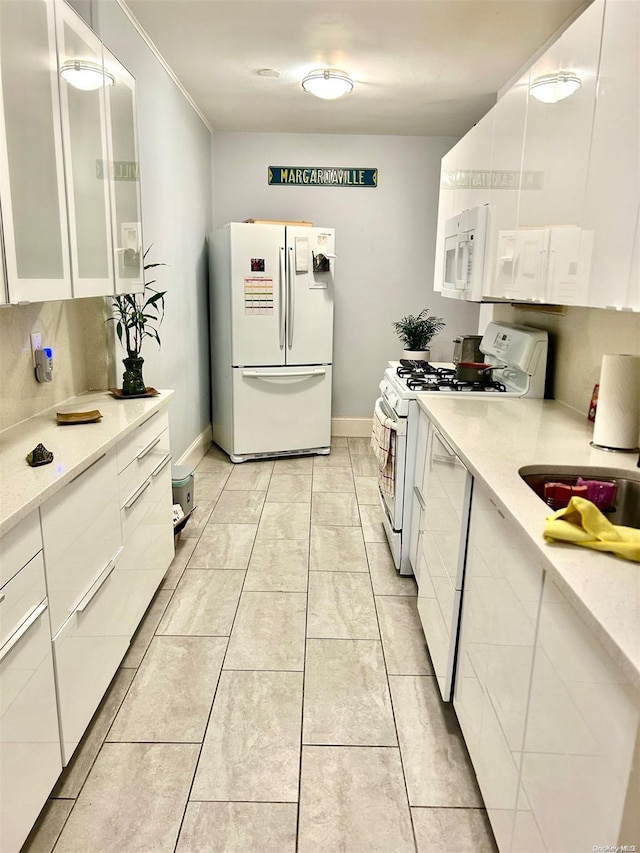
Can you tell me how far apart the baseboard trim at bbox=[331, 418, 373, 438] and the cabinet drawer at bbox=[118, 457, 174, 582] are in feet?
9.42

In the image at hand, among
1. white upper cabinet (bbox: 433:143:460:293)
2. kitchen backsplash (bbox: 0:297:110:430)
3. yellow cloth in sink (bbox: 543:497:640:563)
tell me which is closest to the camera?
yellow cloth in sink (bbox: 543:497:640:563)

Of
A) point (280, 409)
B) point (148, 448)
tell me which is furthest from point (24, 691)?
point (280, 409)

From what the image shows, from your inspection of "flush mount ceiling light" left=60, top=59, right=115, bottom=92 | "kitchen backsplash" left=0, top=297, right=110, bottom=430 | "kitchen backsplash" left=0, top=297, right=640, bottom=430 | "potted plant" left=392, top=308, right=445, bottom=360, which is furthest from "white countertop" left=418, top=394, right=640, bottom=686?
"potted plant" left=392, top=308, right=445, bottom=360

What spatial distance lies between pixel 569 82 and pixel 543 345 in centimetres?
110

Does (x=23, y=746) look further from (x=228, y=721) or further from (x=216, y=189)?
(x=216, y=189)

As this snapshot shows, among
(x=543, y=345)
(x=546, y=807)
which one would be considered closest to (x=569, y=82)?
(x=543, y=345)

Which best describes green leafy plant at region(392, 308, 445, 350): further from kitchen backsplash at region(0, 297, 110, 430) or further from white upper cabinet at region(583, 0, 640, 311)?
white upper cabinet at region(583, 0, 640, 311)

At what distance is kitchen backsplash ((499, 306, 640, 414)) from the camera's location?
2088mm

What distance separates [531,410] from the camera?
2.45m

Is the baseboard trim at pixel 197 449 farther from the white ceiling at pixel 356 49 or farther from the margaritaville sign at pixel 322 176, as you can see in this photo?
the white ceiling at pixel 356 49

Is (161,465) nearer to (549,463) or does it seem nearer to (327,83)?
(549,463)

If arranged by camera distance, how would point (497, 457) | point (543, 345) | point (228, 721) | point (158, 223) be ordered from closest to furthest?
1. point (497, 457)
2. point (228, 721)
3. point (543, 345)
4. point (158, 223)

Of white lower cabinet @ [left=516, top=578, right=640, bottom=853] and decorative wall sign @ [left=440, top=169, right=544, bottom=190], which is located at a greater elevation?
decorative wall sign @ [left=440, top=169, right=544, bottom=190]

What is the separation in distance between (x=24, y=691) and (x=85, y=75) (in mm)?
1959
